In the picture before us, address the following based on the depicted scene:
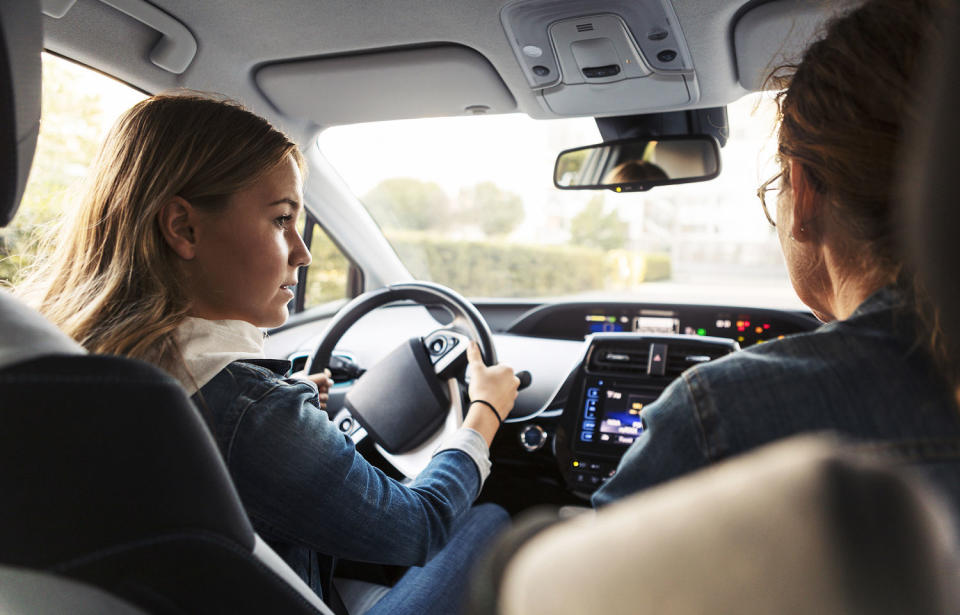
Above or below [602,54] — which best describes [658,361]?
below

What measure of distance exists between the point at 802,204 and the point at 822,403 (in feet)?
1.19

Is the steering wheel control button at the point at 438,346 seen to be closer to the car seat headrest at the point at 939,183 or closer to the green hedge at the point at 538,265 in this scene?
the car seat headrest at the point at 939,183

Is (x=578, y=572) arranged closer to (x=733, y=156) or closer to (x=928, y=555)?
(x=928, y=555)

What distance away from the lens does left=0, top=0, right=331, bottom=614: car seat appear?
0.74 m

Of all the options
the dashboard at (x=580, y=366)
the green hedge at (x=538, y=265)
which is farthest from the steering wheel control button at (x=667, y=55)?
the green hedge at (x=538, y=265)

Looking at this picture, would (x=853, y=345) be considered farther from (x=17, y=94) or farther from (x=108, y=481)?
(x=17, y=94)

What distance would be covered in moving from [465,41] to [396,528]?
153 centimetres

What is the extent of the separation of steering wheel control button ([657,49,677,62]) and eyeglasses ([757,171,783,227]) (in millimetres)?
1001

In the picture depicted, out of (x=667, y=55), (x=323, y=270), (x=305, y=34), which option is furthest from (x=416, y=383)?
(x=323, y=270)

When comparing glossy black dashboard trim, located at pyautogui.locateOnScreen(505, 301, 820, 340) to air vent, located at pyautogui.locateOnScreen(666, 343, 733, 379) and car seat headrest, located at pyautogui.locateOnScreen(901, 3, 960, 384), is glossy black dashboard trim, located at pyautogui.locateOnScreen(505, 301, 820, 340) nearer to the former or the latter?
air vent, located at pyautogui.locateOnScreen(666, 343, 733, 379)

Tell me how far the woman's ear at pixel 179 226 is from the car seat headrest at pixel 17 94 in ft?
1.32

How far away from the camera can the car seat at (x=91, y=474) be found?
740mm

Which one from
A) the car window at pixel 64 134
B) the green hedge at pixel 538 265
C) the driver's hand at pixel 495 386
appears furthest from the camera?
the green hedge at pixel 538 265

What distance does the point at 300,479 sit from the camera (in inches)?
44.3
